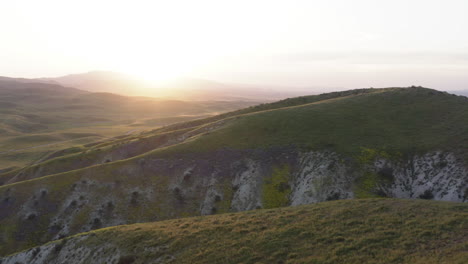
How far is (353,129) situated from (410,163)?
1388 cm

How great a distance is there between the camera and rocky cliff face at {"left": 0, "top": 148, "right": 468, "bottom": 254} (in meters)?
42.3

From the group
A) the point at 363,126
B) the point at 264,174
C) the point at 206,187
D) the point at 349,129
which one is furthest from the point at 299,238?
the point at 363,126

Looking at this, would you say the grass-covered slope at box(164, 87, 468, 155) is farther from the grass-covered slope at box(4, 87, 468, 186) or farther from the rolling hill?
the rolling hill

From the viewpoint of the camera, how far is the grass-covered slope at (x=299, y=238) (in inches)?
771

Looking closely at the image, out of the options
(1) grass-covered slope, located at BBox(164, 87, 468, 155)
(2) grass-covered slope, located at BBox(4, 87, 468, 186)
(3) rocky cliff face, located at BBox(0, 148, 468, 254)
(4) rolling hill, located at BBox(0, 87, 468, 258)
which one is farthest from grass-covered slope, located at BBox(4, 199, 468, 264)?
(1) grass-covered slope, located at BBox(164, 87, 468, 155)

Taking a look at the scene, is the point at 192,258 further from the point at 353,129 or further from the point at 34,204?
the point at 353,129

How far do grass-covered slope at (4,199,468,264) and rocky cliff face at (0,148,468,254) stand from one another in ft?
43.3

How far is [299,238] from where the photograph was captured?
23.2 metres

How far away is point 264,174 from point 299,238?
26.5 metres

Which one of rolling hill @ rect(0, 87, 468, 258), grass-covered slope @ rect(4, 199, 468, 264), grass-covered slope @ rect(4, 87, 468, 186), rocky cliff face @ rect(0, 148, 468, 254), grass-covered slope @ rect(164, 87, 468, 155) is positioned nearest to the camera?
grass-covered slope @ rect(4, 199, 468, 264)

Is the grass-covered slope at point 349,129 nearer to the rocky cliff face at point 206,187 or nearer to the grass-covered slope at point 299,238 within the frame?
the rocky cliff face at point 206,187

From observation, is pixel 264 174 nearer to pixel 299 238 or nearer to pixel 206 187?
pixel 206 187

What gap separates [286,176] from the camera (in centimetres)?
4850

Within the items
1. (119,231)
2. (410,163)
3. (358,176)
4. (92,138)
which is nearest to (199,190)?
(119,231)
